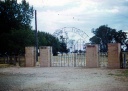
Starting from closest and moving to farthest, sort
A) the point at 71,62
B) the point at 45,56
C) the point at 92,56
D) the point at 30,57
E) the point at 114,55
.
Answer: the point at 114,55
the point at 92,56
the point at 45,56
the point at 30,57
the point at 71,62

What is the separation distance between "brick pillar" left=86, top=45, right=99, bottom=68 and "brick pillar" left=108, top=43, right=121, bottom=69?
1529 millimetres

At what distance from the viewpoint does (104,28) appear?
226 ft

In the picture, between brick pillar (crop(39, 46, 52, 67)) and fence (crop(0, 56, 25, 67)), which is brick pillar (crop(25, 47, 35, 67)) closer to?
brick pillar (crop(39, 46, 52, 67))

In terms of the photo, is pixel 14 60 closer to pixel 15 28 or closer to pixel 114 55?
pixel 15 28

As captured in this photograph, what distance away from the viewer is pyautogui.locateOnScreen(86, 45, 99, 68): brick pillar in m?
26.2

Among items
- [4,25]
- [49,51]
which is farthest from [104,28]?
[49,51]

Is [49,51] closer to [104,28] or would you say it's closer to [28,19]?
[28,19]

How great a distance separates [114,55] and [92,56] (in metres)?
2.41

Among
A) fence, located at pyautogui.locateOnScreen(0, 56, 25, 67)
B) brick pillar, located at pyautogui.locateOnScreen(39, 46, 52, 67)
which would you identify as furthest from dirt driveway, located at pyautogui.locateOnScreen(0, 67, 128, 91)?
fence, located at pyautogui.locateOnScreen(0, 56, 25, 67)

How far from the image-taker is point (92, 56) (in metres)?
26.2

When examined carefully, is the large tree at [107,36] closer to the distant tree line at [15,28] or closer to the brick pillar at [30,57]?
the distant tree line at [15,28]

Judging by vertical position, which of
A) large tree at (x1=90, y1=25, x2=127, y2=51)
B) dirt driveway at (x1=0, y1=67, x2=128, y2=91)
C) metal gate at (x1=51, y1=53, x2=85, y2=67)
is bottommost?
dirt driveway at (x1=0, y1=67, x2=128, y2=91)

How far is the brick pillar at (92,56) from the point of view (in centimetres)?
2617

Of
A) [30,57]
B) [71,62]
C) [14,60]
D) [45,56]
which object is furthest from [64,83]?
[71,62]
